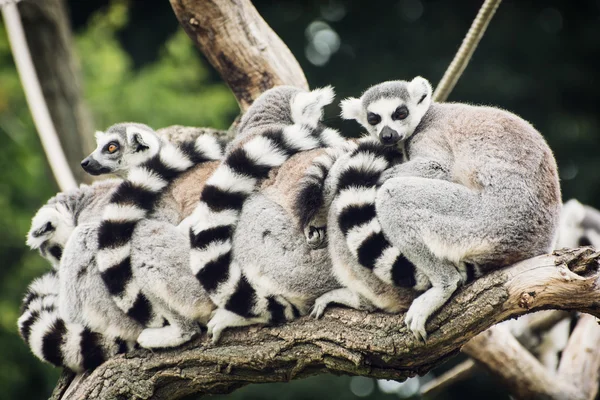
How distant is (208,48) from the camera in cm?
671

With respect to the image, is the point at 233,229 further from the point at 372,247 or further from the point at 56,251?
the point at 56,251

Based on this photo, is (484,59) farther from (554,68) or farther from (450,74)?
(450,74)

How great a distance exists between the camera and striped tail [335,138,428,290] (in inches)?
157

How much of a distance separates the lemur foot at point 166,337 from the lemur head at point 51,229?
49.0 inches

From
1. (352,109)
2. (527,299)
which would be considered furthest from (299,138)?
(527,299)

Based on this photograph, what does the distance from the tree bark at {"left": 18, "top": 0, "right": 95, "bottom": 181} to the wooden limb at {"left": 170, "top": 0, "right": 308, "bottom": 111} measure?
2790 mm

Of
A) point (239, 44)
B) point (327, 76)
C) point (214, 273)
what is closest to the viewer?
point (214, 273)

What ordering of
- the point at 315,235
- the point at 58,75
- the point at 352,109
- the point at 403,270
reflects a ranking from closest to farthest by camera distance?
the point at 403,270, the point at 315,235, the point at 352,109, the point at 58,75

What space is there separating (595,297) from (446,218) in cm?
90

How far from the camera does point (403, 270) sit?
3.97 m

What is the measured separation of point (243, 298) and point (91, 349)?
55.7 inches

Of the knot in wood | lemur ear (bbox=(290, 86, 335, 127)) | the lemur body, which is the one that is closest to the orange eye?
the lemur body

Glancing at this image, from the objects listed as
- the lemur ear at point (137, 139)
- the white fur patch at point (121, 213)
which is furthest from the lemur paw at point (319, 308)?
the lemur ear at point (137, 139)

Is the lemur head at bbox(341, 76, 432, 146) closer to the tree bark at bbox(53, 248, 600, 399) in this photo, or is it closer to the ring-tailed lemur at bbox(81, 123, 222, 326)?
the ring-tailed lemur at bbox(81, 123, 222, 326)
